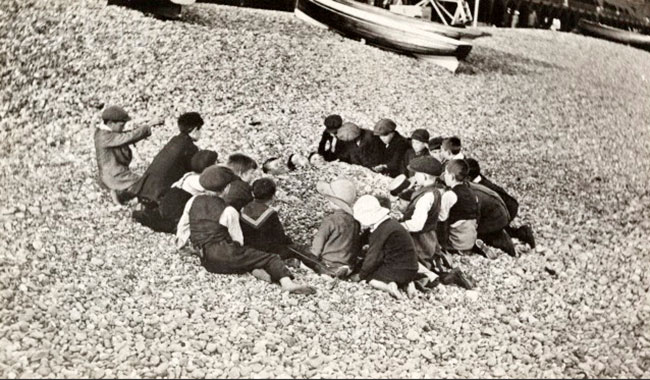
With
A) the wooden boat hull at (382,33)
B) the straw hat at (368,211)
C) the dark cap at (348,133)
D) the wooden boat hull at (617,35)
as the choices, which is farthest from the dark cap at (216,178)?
the wooden boat hull at (617,35)

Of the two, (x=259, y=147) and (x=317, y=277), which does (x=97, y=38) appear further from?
(x=317, y=277)

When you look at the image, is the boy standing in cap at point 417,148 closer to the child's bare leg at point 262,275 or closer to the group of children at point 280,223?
the group of children at point 280,223

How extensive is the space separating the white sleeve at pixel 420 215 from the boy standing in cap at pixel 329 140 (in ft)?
2.09

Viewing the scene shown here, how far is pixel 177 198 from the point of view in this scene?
3.51 m

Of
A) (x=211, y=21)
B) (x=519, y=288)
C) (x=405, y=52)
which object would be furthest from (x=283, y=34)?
(x=519, y=288)

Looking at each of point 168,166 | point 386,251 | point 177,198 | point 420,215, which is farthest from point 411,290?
point 168,166

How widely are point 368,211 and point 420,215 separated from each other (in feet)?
0.96

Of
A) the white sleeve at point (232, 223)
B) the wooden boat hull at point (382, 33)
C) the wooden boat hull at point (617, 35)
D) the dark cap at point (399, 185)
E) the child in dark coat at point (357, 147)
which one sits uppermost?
the wooden boat hull at point (617, 35)

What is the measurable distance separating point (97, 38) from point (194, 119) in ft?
3.48

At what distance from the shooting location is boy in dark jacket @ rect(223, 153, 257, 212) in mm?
3389

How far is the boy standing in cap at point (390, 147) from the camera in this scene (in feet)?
12.6

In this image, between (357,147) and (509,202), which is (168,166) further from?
(509,202)

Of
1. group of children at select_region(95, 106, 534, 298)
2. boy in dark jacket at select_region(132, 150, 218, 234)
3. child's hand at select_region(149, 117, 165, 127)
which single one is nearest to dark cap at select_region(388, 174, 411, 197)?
group of children at select_region(95, 106, 534, 298)

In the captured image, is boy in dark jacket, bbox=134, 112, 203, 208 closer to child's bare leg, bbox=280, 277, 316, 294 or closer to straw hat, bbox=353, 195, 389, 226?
child's bare leg, bbox=280, 277, 316, 294
